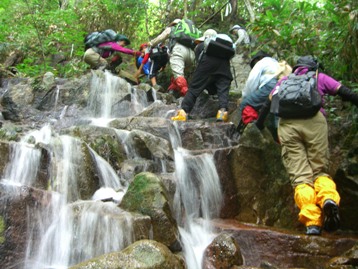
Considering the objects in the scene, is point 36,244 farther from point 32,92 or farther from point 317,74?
point 32,92

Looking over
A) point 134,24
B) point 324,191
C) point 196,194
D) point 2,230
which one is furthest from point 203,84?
point 134,24

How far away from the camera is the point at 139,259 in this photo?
11.4ft

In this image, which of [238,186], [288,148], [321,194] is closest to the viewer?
[321,194]

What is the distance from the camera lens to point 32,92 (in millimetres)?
10125

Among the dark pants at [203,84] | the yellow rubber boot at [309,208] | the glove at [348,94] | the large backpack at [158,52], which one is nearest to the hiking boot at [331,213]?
the yellow rubber boot at [309,208]

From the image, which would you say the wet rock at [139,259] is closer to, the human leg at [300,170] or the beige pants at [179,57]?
the human leg at [300,170]

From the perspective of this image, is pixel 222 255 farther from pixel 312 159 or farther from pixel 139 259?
pixel 312 159

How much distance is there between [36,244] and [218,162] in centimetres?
335

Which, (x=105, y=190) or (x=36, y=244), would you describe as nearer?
(x=36, y=244)

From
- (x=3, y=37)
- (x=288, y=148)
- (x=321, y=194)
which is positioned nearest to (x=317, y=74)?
(x=288, y=148)

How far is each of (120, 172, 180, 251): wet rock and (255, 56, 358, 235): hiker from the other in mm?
1575

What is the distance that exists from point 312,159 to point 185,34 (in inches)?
226

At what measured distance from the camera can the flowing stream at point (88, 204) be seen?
4.32 m

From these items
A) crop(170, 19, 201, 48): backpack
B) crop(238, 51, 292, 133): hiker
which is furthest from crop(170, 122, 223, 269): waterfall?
crop(170, 19, 201, 48): backpack
